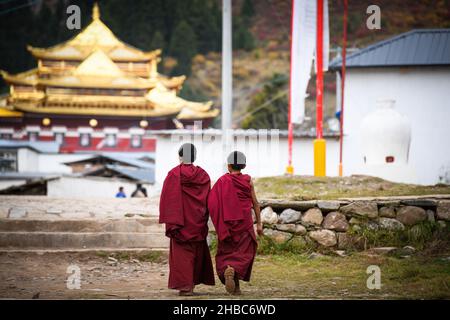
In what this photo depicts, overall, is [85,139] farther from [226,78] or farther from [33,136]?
[226,78]

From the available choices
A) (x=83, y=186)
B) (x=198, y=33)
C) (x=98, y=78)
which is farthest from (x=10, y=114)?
(x=198, y=33)

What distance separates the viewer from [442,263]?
34.3 feet

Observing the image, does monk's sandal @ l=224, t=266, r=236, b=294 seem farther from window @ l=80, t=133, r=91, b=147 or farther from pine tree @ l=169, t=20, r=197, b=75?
pine tree @ l=169, t=20, r=197, b=75

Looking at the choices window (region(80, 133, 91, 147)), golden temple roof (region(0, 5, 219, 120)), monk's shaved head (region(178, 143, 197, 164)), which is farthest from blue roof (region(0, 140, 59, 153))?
monk's shaved head (region(178, 143, 197, 164))

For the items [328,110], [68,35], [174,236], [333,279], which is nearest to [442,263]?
[333,279]

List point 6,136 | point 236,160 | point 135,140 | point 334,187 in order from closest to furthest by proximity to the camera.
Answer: point 236,160
point 334,187
point 135,140
point 6,136

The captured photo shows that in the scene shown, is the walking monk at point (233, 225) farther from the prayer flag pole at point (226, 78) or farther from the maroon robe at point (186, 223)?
the prayer flag pole at point (226, 78)

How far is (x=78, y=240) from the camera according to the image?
39.6 ft

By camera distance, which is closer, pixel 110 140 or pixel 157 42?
pixel 110 140

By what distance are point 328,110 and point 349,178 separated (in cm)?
6093

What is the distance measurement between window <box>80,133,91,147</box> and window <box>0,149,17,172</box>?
1046 centimetres

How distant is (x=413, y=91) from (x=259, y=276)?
58.2 feet
